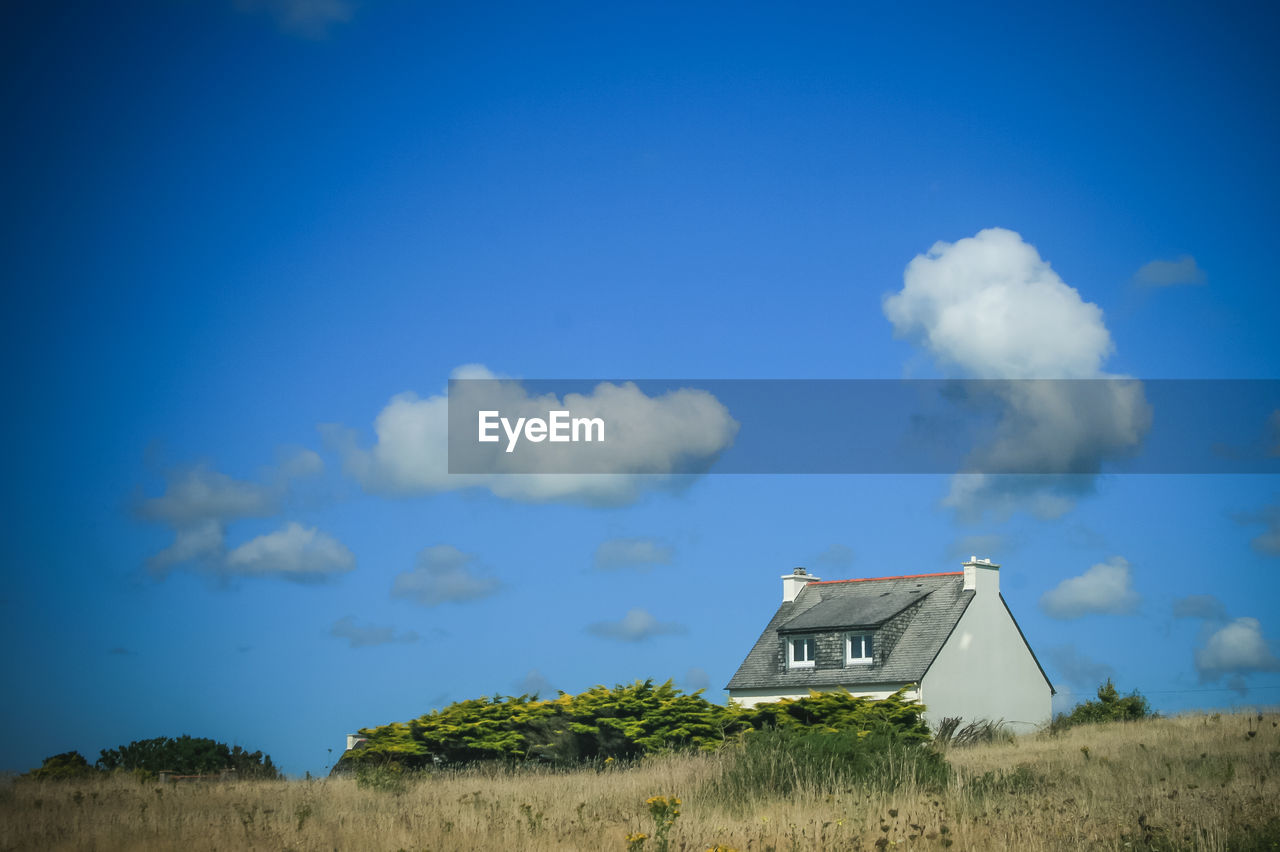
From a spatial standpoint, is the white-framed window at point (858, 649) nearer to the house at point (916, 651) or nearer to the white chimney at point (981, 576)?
the house at point (916, 651)

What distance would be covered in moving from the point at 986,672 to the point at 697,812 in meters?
28.6

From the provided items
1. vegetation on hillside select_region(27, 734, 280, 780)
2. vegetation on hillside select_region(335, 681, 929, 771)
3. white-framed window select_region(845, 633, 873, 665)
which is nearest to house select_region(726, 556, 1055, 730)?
white-framed window select_region(845, 633, 873, 665)

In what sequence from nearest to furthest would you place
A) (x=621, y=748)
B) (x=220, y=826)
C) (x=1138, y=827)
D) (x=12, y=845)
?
1. (x=1138, y=827)
2. (x=12, y=845)
3. (x=220, y=826)
4. (x=621, y=748)

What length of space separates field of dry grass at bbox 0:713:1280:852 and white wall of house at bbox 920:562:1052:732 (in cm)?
1742

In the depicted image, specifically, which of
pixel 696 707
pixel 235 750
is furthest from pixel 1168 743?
pixel 235 750

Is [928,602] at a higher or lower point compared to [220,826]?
higher

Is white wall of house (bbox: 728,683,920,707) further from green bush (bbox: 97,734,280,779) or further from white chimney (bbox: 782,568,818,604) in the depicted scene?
green bush (bbox: 97,734,280,779)

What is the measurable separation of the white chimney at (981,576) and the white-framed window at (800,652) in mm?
5979

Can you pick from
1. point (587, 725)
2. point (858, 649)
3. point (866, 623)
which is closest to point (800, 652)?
point (858, 649)

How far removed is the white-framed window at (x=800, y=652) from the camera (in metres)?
40.8

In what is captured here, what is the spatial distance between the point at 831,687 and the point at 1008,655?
7484 millimetres

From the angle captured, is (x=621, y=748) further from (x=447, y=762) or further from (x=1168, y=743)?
(x=1168, y=743)

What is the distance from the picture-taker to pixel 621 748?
28594mm

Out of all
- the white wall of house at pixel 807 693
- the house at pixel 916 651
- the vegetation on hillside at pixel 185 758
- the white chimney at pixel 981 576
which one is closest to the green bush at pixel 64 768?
the vegetation on hillside at pixel 185 758
